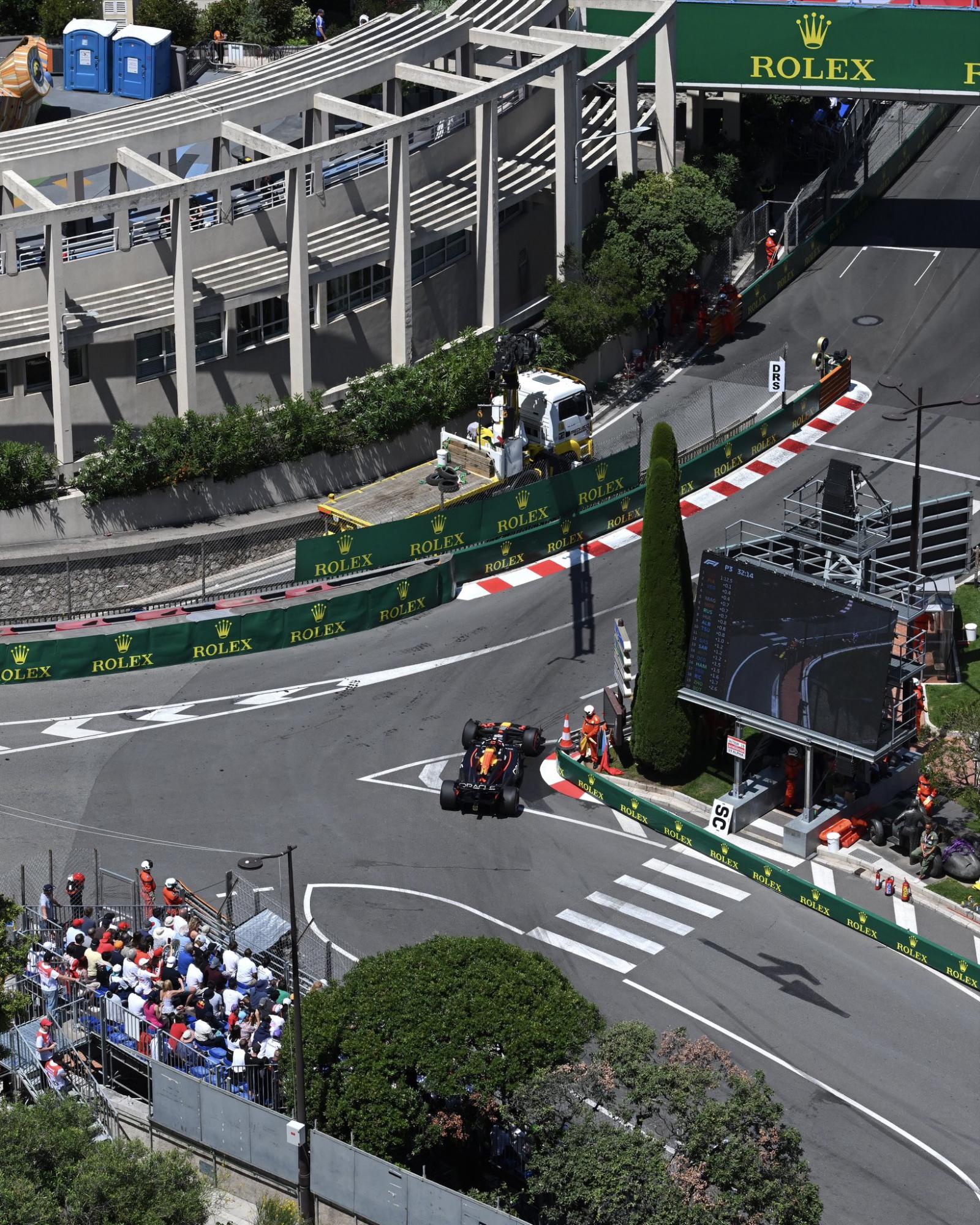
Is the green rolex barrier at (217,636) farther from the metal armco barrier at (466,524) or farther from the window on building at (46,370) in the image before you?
the window on building at (46,370)

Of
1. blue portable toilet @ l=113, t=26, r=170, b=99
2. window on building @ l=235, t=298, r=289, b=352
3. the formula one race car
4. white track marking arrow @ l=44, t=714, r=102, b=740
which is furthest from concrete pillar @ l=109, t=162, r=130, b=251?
the formula one race car

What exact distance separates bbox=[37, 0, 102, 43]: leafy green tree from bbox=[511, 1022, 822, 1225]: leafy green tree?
221ft

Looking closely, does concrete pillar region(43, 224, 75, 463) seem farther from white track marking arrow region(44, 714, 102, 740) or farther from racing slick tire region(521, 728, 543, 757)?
racing slick tire region(521, 728, 543, 757)

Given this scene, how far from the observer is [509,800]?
50.0 m

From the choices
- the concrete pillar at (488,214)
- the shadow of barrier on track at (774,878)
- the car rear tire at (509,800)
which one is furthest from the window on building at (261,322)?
the car rear tire at (509,800)

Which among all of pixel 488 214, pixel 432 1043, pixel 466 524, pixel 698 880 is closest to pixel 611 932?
pixel 698 880

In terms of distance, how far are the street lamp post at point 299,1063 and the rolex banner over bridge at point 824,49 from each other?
1989 inches

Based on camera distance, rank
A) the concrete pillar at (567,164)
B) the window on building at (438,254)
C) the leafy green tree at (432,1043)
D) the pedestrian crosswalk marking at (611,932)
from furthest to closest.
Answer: the concrete pillar at (567,164) → the window on building at (438,254) → the pedestrian crosswalk marking at (611,932) → the leafy green tree at (432,1043)

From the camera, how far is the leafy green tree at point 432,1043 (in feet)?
120

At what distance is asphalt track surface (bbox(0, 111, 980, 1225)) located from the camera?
1630 inches

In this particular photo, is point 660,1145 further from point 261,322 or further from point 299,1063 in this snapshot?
point 261,322

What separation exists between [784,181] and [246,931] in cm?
5198

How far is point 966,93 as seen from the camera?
77.2 metres

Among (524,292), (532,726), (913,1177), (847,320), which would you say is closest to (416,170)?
(524,292)
